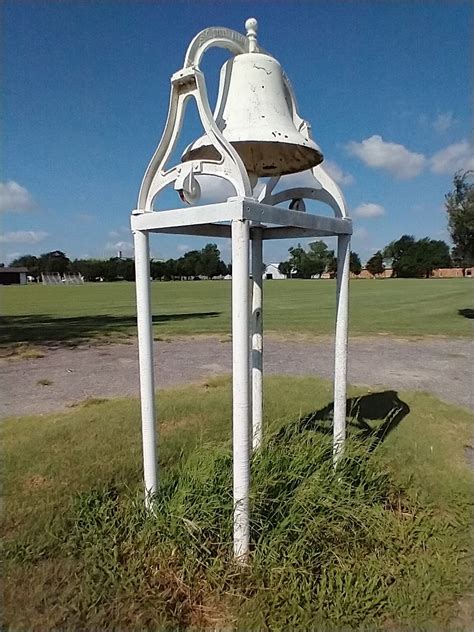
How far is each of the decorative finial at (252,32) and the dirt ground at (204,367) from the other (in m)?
4.22

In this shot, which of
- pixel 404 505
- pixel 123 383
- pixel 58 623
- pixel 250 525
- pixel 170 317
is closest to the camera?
pixel 58 623

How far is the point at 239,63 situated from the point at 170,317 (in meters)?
14.2

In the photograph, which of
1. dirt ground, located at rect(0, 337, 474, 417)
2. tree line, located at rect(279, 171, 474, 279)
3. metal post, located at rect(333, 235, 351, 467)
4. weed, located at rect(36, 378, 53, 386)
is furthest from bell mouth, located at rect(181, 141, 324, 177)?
tree line, located at rect(279, 171, 474, 279)

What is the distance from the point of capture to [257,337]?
346cm

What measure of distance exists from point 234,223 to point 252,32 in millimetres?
1340

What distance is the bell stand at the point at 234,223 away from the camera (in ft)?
7.88

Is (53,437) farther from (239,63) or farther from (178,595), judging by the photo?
(239,63)

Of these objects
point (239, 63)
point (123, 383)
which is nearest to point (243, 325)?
point (239, 63)

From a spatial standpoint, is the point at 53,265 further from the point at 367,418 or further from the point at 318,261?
the point at 367,418

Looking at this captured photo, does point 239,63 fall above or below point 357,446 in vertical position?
above

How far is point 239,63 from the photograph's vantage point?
2770 mm

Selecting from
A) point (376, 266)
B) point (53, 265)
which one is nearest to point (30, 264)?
point (53, 265)

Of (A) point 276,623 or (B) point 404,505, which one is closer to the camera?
(A) point 276,623

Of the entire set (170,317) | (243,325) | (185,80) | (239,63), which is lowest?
(170,317)
